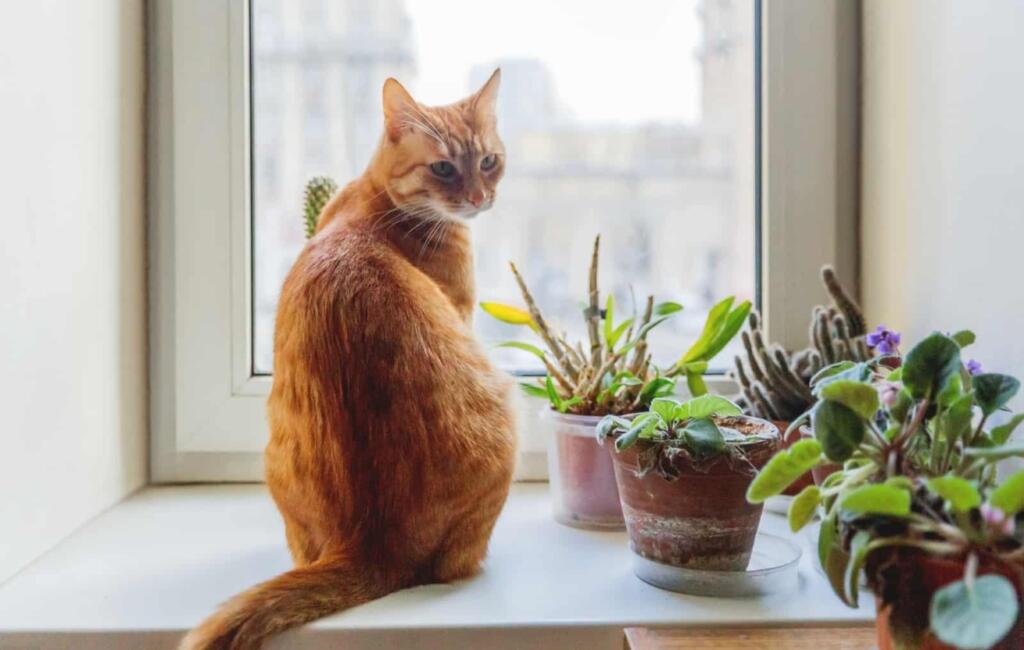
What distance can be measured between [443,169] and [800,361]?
1.33 ft

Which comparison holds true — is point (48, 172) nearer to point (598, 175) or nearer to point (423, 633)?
point (423, 633)

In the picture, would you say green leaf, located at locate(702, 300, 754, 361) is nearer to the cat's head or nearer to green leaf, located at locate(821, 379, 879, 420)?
the cat's head

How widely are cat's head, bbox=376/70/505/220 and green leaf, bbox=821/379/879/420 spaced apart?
423mm

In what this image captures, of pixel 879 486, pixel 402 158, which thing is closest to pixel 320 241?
pixel 402 158

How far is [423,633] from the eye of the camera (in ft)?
2.09

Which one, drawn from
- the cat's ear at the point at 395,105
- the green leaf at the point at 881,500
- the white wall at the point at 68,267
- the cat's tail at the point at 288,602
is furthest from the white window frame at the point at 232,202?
the green leaf at the point at 881,500

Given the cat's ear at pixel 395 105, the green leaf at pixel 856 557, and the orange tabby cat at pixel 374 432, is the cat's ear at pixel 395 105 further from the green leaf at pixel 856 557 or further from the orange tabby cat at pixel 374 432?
the green leaf at pixel 856 557

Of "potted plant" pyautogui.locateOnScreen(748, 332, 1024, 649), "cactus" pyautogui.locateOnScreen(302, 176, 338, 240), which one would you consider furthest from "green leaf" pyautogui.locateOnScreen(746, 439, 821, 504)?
"cactus" pyautogui.locateOnScreen(302, 176, 338, 240)

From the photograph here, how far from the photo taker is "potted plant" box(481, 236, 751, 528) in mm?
852

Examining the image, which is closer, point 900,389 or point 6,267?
point 900,389

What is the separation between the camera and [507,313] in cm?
93

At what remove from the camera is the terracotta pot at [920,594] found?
0.45 m

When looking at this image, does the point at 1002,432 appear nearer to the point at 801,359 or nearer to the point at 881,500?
the point at 881,500

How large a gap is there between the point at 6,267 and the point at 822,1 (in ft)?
2.83
